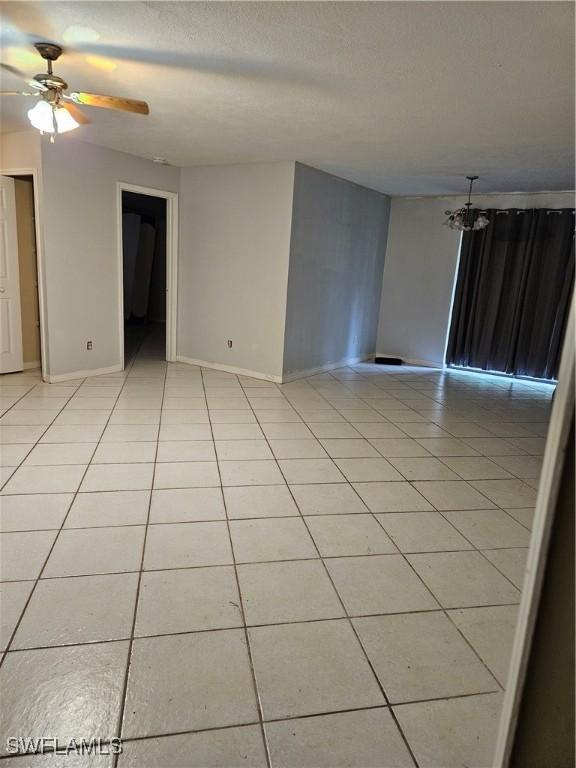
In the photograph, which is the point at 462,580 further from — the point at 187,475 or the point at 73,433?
the point at 73,433

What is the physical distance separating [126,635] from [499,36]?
298cm

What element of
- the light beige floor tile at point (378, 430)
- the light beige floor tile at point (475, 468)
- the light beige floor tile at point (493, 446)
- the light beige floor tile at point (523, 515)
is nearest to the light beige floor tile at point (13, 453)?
the light beige floor tile at point (378, 430)

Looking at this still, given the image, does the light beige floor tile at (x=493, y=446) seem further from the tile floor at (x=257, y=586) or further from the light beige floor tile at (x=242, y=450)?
the light beige floor tile at (x=242, y=450)

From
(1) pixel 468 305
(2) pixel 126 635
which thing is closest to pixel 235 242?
(1) pixel 468 305

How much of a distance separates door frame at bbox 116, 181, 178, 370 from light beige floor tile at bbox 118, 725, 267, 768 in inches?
183

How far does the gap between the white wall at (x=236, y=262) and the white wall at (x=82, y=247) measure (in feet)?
2.42

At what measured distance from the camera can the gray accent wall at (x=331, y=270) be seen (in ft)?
17.4

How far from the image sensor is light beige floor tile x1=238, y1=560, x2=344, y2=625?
70.5 inches

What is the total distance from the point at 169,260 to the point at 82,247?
1288 millimetres

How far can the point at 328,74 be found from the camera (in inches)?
104

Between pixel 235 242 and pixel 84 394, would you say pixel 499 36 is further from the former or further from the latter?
pixel 84 394

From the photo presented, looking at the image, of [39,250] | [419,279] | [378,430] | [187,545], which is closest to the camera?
[187,545]

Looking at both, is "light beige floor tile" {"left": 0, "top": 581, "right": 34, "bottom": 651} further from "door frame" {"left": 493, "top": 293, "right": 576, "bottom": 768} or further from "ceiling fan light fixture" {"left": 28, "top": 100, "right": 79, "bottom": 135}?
"ceiling fan light fixture" {"left": 28, "top": 100, "right": 79, "bottom": 135}

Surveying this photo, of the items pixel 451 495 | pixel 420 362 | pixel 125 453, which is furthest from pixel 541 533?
pixel 420 362
